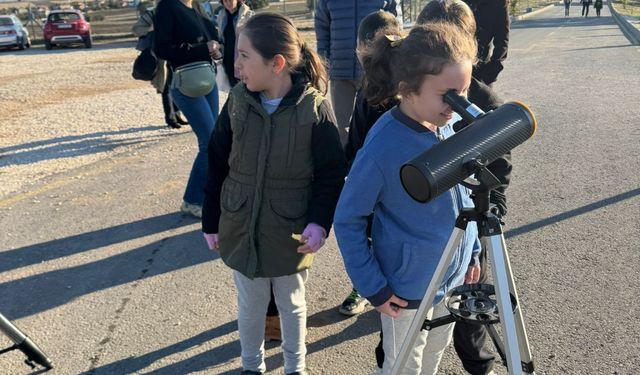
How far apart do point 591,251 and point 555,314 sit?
0.91 metres

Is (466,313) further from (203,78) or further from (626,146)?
(626,146)

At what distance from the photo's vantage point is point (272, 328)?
3.06 metres

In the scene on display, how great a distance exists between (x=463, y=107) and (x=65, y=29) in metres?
22.6

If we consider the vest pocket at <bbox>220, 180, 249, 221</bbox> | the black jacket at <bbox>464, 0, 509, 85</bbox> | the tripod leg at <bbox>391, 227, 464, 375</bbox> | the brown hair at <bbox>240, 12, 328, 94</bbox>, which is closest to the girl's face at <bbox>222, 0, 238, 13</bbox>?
the black jacket at <bbox>464, 0, 509, 85</bbox>

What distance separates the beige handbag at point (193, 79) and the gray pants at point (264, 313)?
2140mm

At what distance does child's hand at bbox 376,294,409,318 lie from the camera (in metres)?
1.89

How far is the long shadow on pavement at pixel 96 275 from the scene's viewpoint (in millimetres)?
3545

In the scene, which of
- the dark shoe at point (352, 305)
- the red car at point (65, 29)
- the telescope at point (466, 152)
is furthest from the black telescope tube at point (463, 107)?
the red car at point (65, 29)

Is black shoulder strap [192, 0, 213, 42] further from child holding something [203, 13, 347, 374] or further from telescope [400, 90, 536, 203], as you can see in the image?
telescope [400, 90, 536, 203]

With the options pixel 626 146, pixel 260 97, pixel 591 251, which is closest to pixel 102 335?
pixel 260 97

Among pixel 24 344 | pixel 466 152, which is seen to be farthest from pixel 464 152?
pixel 24 344

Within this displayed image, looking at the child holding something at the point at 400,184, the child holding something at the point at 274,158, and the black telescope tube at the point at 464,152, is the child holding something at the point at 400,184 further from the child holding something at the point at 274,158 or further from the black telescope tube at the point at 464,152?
the child holding something at the point at 274,158

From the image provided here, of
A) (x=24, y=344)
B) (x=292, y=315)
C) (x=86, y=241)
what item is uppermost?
(x=292, y=315)

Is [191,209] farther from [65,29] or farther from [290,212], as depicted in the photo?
[65,29]
